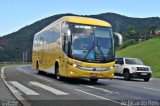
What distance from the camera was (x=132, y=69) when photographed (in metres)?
30.6

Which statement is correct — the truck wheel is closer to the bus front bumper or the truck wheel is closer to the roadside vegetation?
the bus front bumper

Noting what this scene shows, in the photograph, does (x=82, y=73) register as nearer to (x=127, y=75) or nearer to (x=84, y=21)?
(x=84, y=21)

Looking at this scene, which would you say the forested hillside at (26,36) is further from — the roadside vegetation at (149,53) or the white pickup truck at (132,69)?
the white pickup truck at (132,69)

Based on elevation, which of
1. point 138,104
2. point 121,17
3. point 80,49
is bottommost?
point 138,104

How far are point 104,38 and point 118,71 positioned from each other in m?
9.52

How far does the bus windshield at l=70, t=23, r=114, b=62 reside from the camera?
2256cm

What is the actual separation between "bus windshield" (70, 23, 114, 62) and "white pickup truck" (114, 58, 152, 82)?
7981 mm

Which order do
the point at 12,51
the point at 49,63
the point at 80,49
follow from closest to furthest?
the point at 80,49, the point at 49,63, the point at 12,51

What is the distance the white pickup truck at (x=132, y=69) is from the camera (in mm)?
30659

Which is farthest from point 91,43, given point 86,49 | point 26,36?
point 26,36

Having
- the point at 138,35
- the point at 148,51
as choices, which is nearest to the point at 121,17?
the point at 138,35

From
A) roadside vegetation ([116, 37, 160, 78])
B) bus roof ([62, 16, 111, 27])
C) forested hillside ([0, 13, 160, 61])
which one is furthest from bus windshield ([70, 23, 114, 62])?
forested hillside ([0, 13, 160, 61])

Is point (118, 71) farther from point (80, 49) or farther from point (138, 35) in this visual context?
point (138, 35)

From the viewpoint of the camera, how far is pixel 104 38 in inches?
909
